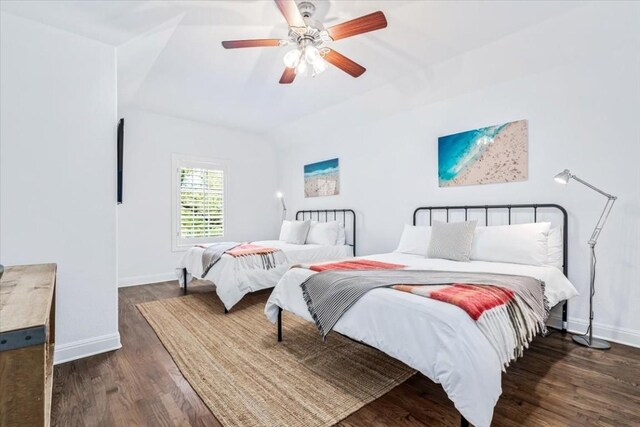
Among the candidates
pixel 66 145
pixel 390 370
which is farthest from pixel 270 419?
pixel 66 145

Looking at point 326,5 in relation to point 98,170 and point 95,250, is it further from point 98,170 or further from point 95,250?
point 95,250

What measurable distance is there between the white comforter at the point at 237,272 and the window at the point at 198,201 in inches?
40.9

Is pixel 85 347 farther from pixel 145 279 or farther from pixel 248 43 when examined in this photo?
pixel 248 43

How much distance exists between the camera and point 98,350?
2.40m

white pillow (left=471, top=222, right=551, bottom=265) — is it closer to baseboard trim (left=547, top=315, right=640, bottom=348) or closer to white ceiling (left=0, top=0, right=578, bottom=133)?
baseboard trim (left=547, top=315, right=640, bottom=348)

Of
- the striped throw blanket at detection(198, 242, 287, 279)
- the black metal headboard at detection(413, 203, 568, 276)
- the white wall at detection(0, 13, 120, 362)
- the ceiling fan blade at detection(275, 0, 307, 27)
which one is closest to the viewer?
the ceiling fan blade at detection(275, 0, 307, 27)

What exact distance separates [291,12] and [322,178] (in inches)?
131

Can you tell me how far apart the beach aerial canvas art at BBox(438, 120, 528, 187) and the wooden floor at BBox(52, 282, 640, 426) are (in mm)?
1665

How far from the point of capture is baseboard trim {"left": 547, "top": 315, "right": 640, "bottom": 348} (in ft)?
8.04

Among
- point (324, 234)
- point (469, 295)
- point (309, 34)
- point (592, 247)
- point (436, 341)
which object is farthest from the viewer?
point (324, 234)

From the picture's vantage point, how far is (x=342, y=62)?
8.20ft

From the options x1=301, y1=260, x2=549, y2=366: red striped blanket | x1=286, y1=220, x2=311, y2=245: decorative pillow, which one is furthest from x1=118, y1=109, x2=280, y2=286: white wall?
x1=301, y1=260, x2=549, y2=366: red striped blanket

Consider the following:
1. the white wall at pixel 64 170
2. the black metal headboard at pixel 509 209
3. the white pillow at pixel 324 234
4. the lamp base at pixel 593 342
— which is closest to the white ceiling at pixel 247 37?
the white wall at pixel 64 170

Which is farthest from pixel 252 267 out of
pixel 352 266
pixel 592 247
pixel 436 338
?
pixel 592 247
